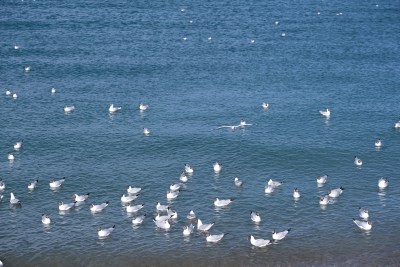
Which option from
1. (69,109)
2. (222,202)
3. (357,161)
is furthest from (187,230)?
(69,109)

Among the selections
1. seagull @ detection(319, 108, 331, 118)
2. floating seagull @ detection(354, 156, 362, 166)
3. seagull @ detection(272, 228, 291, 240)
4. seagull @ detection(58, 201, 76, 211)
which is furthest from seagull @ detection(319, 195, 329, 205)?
seagull @ detection(319, 108, 331, 118)

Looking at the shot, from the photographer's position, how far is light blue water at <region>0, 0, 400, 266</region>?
2451 inches

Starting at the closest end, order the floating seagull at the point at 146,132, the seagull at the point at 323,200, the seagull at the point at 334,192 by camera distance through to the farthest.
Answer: the seagull at the point at 323,200, the seagull at the point at 334,192, the floating seagull at the point at 146,132

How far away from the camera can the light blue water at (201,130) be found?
2451 inches

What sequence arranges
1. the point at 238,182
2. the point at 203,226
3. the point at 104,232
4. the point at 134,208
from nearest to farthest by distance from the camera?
the point at 104,232 < the point at 203,226 < the point at 134,208 < the point at 238,182

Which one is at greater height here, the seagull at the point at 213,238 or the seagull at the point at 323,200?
the seagull at the point at 213,238

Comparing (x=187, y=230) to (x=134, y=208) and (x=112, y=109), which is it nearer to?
(x=134, y=208)

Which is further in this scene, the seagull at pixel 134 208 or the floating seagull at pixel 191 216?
the seagull at pixel 134 208

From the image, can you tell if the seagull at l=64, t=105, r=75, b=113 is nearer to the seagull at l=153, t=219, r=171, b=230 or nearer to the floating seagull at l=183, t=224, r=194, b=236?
the seagull at l=153, t=219, r=171, b=230

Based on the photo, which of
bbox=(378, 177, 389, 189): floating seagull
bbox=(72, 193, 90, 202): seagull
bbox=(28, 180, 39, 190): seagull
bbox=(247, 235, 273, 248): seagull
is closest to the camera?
bbox=(247, 235, 273, 248): seagull

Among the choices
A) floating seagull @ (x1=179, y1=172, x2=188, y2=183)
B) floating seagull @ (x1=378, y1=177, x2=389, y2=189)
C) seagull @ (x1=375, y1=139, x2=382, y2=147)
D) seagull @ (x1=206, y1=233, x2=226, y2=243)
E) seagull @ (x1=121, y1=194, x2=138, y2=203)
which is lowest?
seagull @ (x1=375, y1=139, x2=382, y2=147)

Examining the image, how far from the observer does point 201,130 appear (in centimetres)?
8894

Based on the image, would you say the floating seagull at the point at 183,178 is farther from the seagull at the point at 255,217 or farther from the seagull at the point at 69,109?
the seagull at the point at 69,109

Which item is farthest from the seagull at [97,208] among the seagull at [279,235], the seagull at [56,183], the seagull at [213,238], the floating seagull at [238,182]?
the seagull at [279,235]
